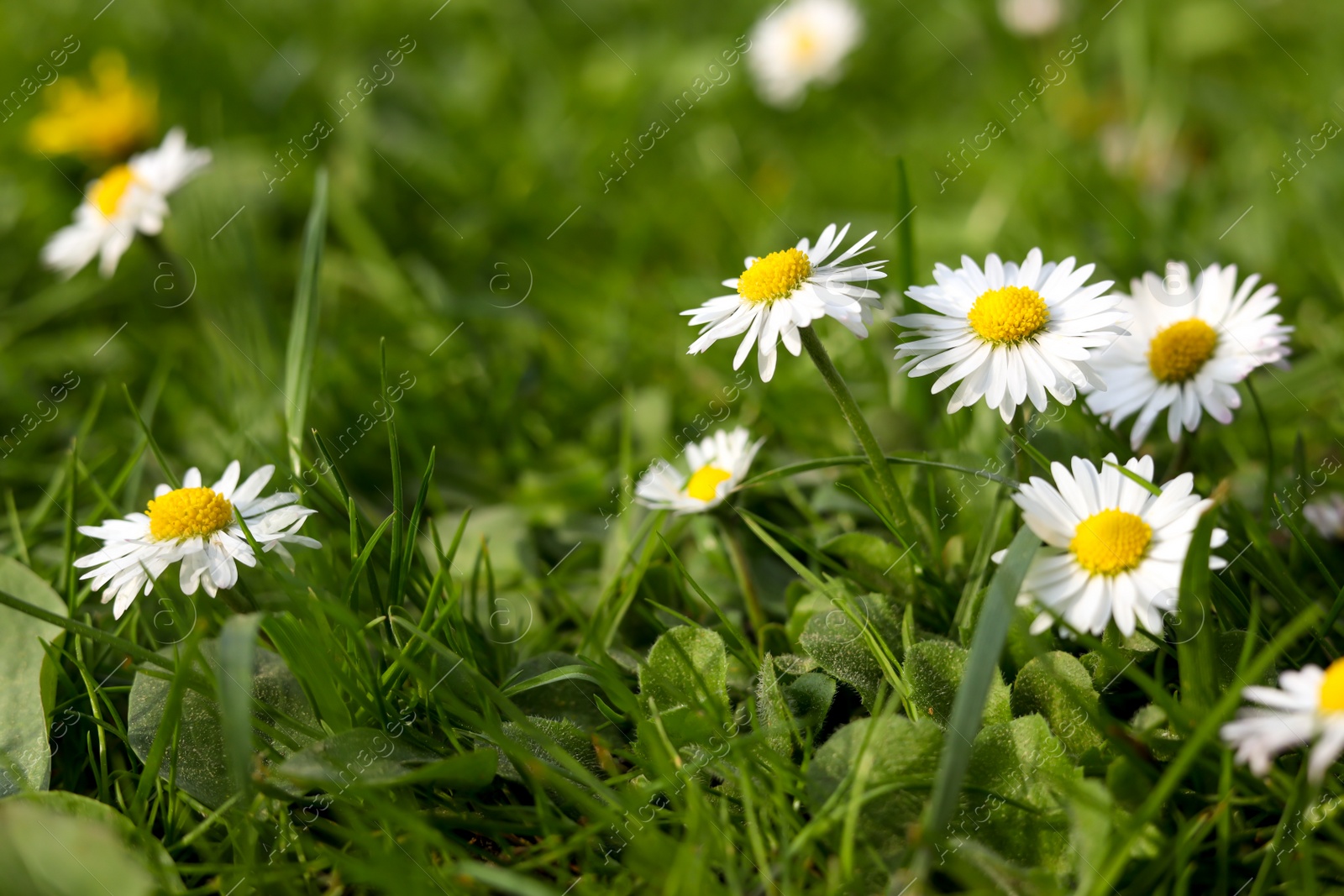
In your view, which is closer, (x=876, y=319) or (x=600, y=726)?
(x=600, y=726)

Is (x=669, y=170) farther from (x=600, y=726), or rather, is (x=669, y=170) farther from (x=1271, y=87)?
(x=600, y=726)

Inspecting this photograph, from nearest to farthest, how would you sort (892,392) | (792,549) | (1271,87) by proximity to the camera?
(792,549)
(892,392)
(1271,87)

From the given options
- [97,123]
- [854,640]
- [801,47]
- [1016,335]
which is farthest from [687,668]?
[801,47]

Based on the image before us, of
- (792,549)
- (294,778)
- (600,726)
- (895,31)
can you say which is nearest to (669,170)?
(895,31)

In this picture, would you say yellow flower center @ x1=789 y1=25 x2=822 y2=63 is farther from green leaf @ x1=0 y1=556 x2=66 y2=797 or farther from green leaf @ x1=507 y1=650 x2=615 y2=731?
green leaf @ x1=0 y1=556 x2=66 y2=797

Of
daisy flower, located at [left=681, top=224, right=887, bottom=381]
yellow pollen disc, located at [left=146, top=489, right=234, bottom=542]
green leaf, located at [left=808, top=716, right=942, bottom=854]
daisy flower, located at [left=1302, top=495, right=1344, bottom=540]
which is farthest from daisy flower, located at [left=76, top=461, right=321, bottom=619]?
daisy flower, located at [left=1302, top=495, right=1344, bottom=540]

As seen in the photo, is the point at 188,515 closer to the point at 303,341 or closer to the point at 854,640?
the point at 303,341

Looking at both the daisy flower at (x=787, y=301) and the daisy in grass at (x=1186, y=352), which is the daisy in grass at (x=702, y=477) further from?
the daisy in grass at (x=1186, y=352)

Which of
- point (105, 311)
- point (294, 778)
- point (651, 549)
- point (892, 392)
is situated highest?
point (105, 311)
